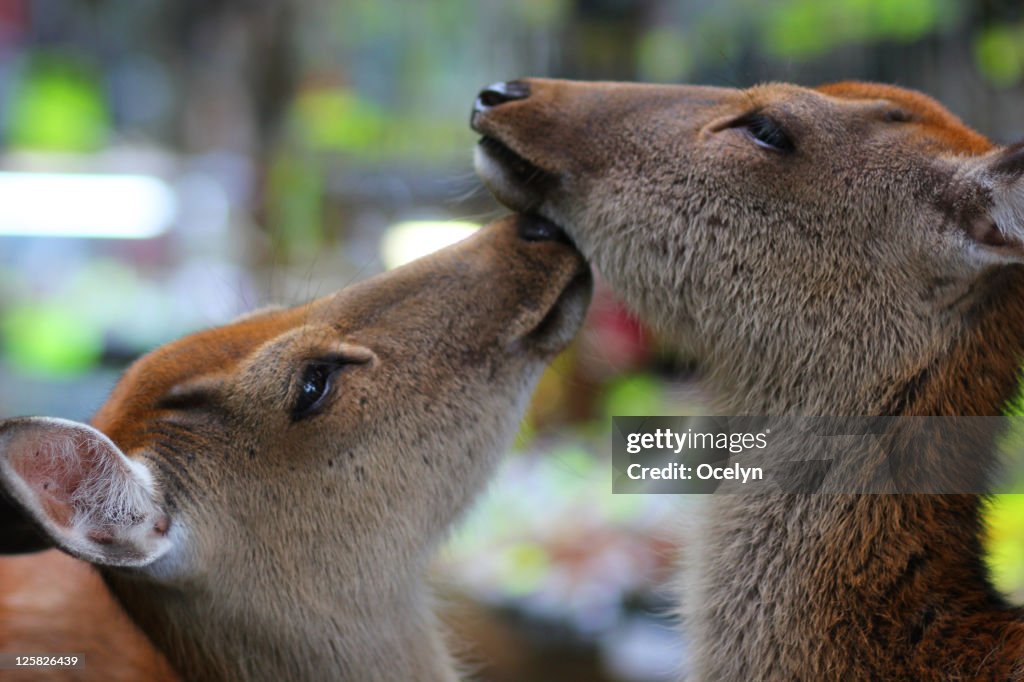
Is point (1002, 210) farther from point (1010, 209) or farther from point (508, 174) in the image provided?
point (508, 174)

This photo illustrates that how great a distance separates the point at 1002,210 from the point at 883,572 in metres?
0.79

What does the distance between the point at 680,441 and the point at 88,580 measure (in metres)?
1.61

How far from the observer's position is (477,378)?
2.41 meters

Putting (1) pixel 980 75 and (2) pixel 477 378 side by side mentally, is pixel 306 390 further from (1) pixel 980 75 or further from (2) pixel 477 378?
(1) pixel 980 75

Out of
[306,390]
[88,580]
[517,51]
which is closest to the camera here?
[306,390]

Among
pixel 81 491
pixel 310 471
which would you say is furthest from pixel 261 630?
pixel 81 491

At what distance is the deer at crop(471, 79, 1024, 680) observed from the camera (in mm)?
2068

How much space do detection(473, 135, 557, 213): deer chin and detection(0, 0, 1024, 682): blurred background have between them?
500 millimetres

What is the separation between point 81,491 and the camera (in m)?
1.92

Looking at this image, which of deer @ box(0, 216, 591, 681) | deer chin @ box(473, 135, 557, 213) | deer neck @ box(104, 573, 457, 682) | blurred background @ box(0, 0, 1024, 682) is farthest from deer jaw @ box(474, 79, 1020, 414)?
deer neck @ box(104, 573, 457, 682)

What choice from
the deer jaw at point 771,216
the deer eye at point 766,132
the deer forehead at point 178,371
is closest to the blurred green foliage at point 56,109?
the deer forehead at point 178,371

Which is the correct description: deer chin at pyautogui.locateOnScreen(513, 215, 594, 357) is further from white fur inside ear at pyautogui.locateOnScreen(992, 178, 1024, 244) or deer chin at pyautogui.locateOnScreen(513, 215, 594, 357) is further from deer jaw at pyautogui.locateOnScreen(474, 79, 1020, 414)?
white fur inside ear at pyautogui.locateOnScreen(992, 178, 1024, 244)

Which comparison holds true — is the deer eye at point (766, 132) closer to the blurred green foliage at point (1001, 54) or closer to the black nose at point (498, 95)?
the black nose at point (498, 95)

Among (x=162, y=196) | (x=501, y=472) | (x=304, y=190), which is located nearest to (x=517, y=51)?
(x=304, y=190)
